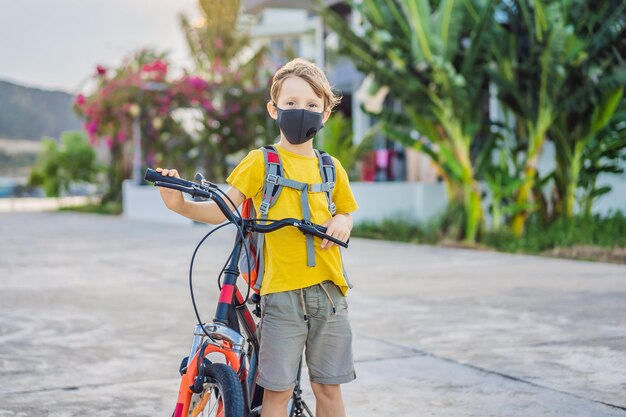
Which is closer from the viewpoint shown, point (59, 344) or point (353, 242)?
point (59, 344)

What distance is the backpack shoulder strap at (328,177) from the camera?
3356 mm

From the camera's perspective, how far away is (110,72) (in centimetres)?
2895

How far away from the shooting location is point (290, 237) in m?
3.28

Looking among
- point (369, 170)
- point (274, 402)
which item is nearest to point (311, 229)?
point (274, 402)

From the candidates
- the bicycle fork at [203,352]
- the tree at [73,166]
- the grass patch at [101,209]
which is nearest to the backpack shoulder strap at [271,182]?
the bicycle fork at [203,352]

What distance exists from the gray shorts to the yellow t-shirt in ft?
0.13

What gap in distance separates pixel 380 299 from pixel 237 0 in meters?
31.3

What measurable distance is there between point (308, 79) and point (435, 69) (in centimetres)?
997

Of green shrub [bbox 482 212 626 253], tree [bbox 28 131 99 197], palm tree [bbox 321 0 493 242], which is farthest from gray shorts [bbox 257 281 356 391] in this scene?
tree [bbox 28 131 99 197]

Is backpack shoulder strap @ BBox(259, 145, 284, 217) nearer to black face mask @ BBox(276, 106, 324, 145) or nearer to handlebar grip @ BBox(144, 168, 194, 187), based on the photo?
black face mask @ BBox(276, 106, 324, 145)

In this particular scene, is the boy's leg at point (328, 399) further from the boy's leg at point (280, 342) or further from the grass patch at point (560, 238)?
the grass patch at point (560, 238)

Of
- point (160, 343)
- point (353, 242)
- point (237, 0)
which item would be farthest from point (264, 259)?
point (237, 0)

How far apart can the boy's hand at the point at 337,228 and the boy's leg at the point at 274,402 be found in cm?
51

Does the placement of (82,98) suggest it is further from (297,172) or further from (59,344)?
(297,172)
